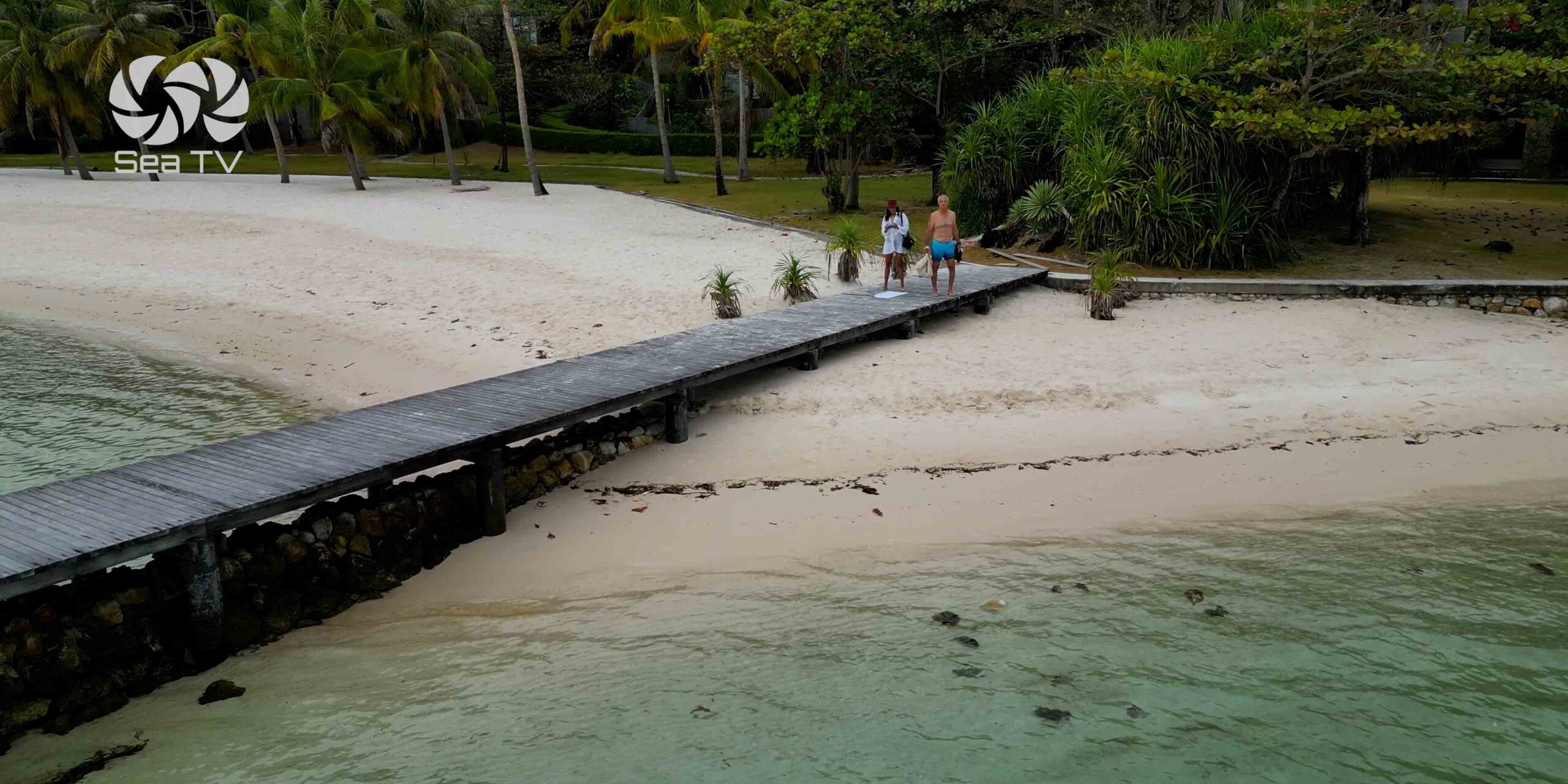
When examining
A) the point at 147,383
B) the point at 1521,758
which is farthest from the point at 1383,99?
the point at 147,383

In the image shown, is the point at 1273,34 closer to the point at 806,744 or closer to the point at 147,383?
the point at 806,744

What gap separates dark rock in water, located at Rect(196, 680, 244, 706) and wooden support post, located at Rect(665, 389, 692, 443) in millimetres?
4167

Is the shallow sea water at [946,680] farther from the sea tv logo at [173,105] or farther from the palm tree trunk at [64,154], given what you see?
the palm tree trunk at [64,154]

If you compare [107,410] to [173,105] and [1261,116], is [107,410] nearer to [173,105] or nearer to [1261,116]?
[1261,116]

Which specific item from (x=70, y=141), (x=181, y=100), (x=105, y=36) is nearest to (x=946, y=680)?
(x=105, y=36)

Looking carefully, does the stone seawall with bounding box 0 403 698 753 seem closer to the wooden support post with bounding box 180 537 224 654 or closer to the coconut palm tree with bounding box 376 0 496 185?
the wooden support post with bounding box 180 537 224 654

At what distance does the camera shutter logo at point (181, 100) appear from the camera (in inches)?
1268

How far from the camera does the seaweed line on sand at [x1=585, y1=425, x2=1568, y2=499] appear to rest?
333 inches

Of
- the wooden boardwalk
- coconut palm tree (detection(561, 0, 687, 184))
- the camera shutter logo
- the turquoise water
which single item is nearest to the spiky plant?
the wooden boardwalk

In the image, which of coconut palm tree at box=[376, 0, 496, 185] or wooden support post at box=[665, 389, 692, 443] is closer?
wooden support post at box=[665, 389, 692, 443]

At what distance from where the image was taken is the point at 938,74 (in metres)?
22.8

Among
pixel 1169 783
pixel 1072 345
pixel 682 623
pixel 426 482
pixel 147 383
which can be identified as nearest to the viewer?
pixel 1169 783

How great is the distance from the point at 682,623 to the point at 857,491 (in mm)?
2264

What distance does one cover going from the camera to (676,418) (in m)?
9.38
